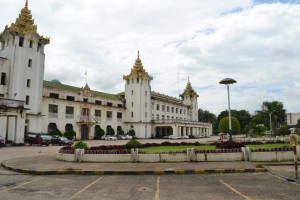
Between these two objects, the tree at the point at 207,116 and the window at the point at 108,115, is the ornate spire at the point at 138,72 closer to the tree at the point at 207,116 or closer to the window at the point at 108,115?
the window at the point at 108,115

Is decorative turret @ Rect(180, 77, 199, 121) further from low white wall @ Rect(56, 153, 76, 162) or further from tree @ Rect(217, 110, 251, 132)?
low white wall @ Rect(56, 153, 76, 162)

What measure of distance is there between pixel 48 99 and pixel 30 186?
1555 inches

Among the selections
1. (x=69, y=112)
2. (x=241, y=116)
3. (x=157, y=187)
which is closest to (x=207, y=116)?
(x=241, y=116)

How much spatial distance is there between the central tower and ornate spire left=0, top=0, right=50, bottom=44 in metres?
24.7

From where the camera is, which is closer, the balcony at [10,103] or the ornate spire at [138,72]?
the balcony at [10,103]

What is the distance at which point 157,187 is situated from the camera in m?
8.56

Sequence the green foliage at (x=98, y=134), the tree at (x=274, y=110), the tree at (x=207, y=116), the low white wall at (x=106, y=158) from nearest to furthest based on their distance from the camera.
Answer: the low white wall at (x=106, y=158), the green foliage at (x=98, y=134), the tree at (x=274, y=110), the tree at (x=207, y=116)

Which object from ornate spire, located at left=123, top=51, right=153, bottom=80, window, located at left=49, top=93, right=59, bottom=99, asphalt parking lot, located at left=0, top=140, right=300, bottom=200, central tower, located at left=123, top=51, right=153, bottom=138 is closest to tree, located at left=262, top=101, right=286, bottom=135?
central tower, located at left=123, top=51, right=153, bottom=138

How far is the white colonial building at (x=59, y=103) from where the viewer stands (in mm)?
38438

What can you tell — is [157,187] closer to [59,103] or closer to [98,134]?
[59,103]

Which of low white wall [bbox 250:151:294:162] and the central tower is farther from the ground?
the central tower

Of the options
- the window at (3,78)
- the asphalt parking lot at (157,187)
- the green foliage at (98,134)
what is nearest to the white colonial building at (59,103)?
the window at (3,78)

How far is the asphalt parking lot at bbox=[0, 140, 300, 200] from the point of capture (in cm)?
727

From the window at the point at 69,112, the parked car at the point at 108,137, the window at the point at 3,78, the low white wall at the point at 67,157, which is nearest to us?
the low white wall at the point at 67,157
